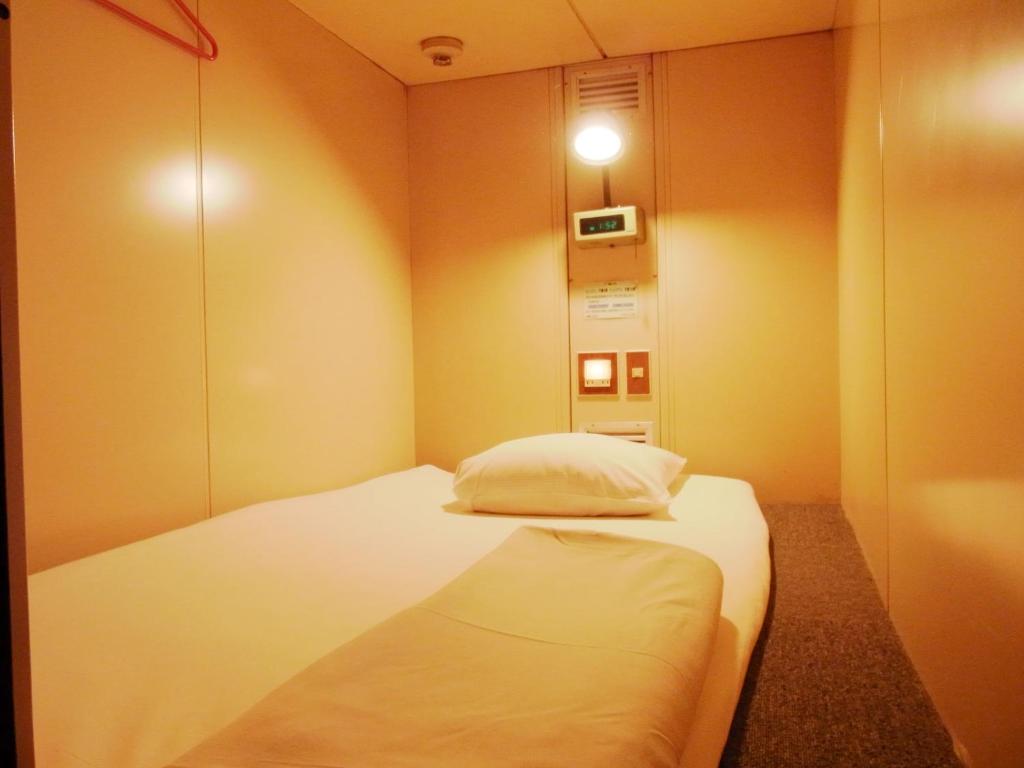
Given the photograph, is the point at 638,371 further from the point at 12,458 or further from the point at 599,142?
the point at 12,458

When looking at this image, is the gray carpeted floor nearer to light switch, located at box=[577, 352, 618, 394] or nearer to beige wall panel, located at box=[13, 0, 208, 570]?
light switch, located at box=[577, 352, 618, 394]

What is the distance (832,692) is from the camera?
100cm

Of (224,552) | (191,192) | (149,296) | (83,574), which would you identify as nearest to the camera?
(83,574)

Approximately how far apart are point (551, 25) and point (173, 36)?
4.17 ft

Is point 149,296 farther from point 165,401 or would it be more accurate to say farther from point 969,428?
point 969,428

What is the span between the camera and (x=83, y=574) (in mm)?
1258

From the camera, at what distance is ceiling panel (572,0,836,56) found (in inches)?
88.4

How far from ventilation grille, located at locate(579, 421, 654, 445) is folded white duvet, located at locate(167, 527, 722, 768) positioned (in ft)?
5.03

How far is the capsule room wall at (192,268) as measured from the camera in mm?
1424

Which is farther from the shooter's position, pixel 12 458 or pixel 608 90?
pixel 608 90

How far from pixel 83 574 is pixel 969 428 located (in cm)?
148

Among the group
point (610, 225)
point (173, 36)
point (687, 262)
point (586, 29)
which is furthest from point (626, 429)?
point (173, 36)

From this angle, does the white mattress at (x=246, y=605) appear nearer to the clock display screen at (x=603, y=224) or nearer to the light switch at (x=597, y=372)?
the light switch at (x=597, y=372)

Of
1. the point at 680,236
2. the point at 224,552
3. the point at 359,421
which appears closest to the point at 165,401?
the point at 224,552
